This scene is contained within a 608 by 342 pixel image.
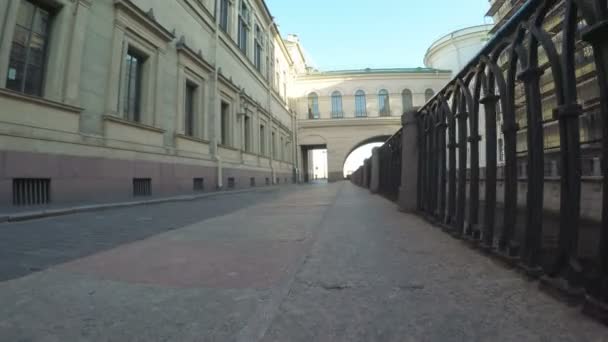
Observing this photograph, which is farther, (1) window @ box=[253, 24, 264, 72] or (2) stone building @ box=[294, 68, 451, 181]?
(2) stone building @ box=[294, 68, 451, 181]

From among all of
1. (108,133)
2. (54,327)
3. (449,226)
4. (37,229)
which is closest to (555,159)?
(449,226)

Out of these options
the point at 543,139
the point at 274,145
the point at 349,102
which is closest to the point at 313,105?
the point at 349,102

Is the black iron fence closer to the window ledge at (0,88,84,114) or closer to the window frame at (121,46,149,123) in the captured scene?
the window ledge at (0,88,84,114)

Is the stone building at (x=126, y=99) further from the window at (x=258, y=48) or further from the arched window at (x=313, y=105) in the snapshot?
the arched window at (x=313, y=105)

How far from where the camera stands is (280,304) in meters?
1.46

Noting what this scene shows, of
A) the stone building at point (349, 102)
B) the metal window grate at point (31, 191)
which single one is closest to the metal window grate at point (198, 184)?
the metal window grate at point (31, 191)

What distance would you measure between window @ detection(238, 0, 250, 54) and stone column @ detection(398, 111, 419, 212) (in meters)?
16.1

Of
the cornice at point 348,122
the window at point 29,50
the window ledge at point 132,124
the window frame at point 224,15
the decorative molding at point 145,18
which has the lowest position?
the window ledge at point 132,124

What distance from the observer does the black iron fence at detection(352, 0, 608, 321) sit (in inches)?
50.9

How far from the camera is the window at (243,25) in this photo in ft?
61.6

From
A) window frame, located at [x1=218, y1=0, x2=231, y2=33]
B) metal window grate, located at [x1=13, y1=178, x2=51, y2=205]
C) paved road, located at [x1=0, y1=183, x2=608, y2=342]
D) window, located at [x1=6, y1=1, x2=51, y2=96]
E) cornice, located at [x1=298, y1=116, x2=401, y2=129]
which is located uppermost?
window frame, located at [x1=218, y1=0, x2=231, y2=33]

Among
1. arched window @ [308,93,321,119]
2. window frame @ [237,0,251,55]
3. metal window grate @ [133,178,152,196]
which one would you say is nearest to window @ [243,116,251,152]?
window frame @ [237,0,251,55]

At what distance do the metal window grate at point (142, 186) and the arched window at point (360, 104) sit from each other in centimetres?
3026

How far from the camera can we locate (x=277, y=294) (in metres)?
1.58
